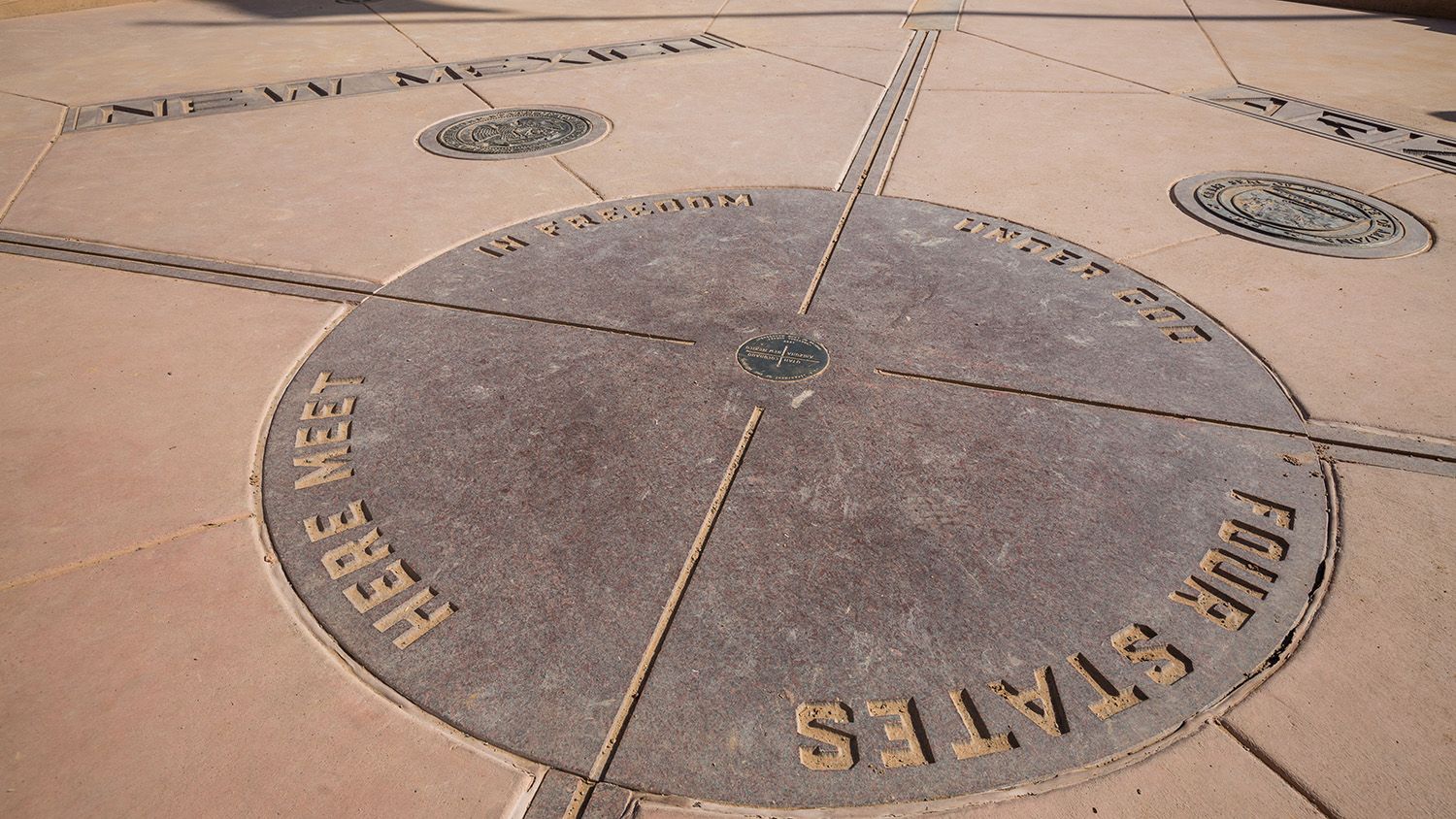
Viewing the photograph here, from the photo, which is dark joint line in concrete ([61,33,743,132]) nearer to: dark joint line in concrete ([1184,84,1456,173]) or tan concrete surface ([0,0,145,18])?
dark joint line in concrete ([1184,84,1456,173])

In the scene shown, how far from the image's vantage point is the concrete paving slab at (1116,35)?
667cm

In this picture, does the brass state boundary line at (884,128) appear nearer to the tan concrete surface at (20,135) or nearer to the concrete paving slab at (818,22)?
the concrete paving slab at (818,22)

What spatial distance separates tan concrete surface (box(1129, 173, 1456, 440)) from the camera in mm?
3102

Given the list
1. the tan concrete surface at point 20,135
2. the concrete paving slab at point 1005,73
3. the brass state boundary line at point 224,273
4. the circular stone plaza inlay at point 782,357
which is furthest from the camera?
the concrete paving slab at point 1005,73

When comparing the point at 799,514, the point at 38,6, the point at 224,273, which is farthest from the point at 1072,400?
the point at 38,6

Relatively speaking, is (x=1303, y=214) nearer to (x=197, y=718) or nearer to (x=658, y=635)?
(x=658, y=635)

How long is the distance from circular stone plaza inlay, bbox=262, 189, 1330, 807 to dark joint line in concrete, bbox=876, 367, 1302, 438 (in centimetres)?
1

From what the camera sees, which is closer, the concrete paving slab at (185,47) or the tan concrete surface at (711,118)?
the tan concrete surface at (711,118)

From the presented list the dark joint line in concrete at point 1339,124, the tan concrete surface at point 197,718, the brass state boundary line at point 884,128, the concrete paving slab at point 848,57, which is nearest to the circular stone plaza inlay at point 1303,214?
the dark joint line in concrete at point 1339,124

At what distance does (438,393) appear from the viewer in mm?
3107

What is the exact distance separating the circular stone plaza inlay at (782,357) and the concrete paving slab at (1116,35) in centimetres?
448

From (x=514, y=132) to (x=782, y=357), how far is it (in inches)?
121

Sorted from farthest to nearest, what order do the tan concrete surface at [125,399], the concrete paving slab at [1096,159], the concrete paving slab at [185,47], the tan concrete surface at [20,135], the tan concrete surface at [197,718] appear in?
the concrete paving slab at [185,47] → the tan concrete surface at [20,135] → the concrete paving slab at [1096,159] → the tan concrete surface at [125,399] → the tan concrete surface at [197,718]

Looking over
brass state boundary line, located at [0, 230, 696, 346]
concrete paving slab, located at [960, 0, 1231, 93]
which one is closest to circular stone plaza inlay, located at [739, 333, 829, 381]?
brass state boundary line, located at [0, 230, 696, 346]
